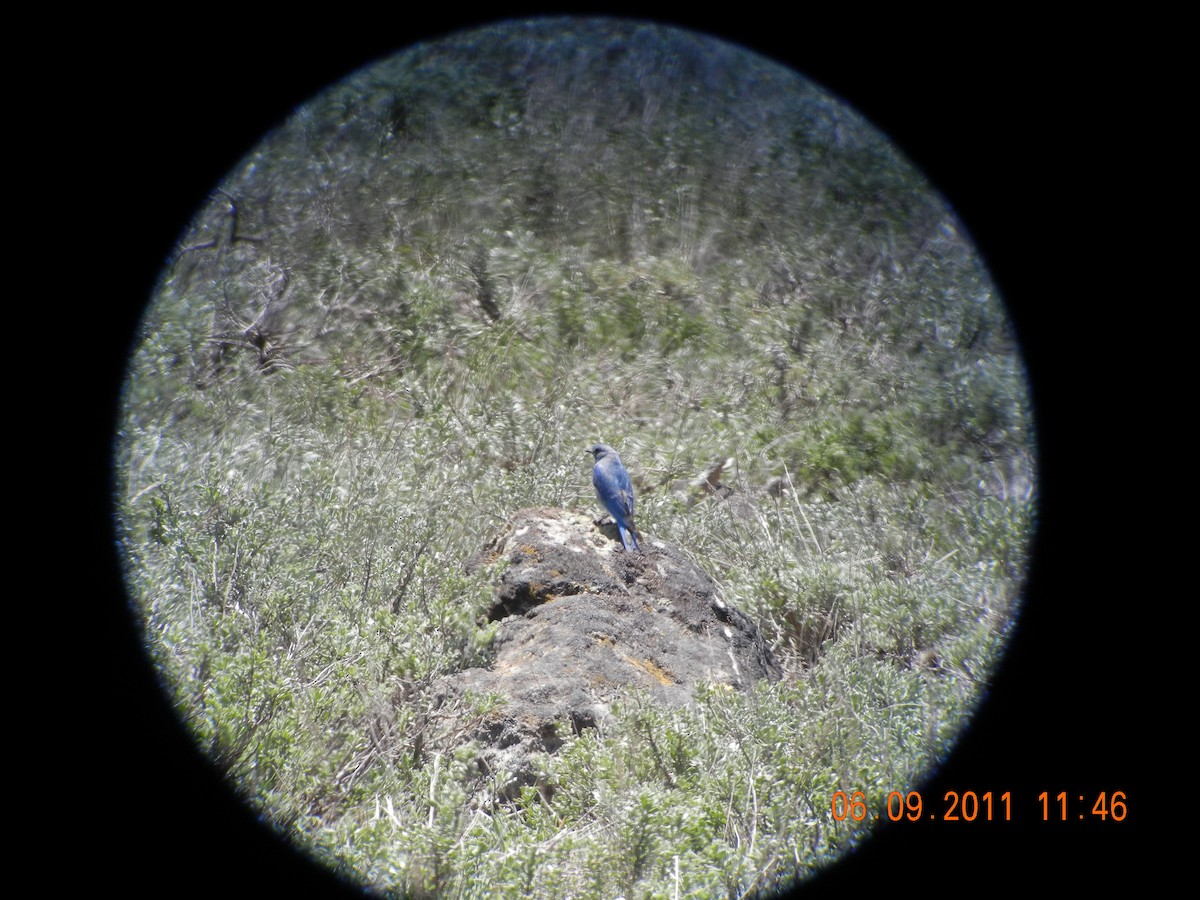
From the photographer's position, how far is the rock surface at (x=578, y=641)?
3.29 m

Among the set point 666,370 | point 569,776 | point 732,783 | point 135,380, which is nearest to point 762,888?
point 732,783

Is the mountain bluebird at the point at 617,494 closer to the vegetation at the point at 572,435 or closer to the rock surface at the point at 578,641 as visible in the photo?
the rock surface at the point at 578,641

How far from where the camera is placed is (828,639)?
4336 millimetres

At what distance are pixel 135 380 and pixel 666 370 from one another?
13.5 feet

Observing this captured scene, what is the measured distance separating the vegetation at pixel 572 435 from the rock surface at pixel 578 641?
0.16m

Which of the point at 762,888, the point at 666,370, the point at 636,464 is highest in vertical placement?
the point at 666,370

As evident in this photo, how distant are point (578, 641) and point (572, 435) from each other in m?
2.86

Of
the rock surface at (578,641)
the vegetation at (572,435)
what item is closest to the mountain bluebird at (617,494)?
the rock surface at (578,641)

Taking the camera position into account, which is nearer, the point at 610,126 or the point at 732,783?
the point at 732,783

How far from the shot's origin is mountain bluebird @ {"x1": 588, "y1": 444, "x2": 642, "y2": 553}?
4.46m

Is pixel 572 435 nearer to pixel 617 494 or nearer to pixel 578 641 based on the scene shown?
pixel 617 494

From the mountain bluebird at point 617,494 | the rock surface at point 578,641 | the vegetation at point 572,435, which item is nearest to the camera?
the vegetation at point 572,435

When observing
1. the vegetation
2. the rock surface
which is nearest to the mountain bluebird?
the rock surface

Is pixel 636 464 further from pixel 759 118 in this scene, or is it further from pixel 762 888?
pixel 759 118
